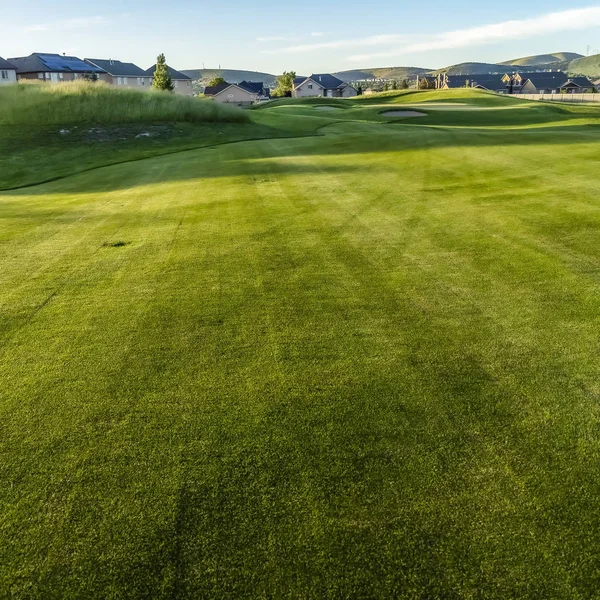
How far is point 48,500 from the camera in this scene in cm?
296

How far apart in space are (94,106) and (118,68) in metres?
76.8

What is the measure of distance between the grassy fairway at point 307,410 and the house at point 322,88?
356 ft

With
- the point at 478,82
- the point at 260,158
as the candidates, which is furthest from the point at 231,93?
the point at 260,158

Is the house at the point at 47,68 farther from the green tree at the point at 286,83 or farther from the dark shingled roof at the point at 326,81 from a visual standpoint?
the dark shingled roof at the point at 326,81

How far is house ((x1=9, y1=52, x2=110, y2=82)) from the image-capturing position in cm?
7512

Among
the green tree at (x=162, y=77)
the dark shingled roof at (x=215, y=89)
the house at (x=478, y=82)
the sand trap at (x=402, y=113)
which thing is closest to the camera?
the sand trap at (x=402, y=113)

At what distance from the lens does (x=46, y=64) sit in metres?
75.5

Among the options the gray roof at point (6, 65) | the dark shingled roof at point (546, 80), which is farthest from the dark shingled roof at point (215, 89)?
the dark shingled roof at point (546, 80)

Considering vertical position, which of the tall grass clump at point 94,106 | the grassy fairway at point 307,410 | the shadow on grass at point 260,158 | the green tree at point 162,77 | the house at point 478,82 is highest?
the house at point 478,82

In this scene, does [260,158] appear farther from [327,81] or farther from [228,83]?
[327,81]

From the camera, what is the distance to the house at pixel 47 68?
75125 mm

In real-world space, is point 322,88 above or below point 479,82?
below

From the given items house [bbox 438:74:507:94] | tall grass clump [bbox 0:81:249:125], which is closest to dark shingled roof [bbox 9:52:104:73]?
tall grass clump [bbox 0:81:249:125]

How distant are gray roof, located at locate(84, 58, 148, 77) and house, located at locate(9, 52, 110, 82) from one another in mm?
8859
